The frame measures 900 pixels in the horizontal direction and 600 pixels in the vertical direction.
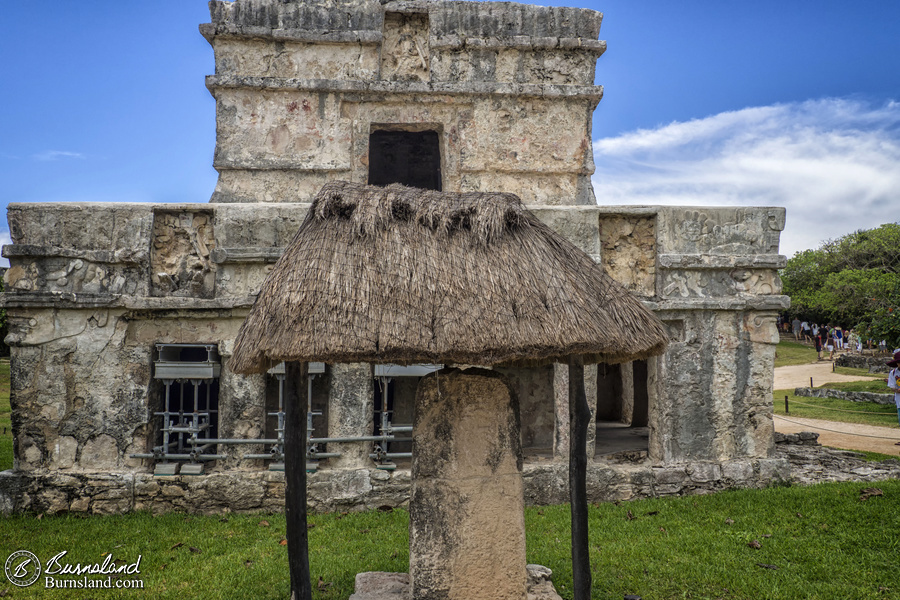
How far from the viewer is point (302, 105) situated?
844cm

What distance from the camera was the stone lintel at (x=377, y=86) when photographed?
8305 mm

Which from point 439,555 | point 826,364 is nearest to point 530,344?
point 439,555

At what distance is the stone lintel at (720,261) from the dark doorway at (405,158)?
244 inches

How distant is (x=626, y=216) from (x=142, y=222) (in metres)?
5.54

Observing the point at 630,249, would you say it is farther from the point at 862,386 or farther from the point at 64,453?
the point at 862,386

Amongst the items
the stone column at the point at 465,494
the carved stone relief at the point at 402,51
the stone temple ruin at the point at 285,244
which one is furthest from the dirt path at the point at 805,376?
the stone column at the point at 465,494

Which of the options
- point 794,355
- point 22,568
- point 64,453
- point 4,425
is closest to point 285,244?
point 64,453

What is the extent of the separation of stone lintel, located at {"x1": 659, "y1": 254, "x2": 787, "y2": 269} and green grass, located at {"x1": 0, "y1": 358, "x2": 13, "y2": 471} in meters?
8.55

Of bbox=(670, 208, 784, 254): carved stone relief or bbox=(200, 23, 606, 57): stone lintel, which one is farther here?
bbox=(200, 23, 606, 57): stone lintel

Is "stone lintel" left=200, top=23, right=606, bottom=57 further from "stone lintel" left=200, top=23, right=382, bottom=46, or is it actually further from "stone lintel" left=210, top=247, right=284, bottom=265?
"stone lintel" left=210, top=247, right=284, bottom=265

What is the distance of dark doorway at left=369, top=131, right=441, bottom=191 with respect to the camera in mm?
12305

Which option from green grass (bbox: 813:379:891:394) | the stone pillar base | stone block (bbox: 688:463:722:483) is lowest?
the stone pillar base

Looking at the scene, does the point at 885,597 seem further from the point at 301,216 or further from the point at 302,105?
the point at 302,105

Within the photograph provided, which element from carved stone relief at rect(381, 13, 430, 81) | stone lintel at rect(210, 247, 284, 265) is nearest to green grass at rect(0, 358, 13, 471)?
stone lintel at rect(210, 247, 284, 265)
